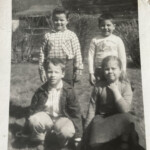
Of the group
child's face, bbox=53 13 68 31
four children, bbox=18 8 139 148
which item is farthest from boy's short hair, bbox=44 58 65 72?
child's face, bbox=53 13 68 31

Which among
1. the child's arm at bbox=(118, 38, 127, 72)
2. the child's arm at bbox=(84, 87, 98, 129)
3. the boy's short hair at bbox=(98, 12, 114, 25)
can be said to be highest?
the boy's short hair at bbox=(98, 12, 114, 25)

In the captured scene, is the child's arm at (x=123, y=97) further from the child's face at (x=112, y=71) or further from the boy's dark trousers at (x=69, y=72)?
the boy's dark trousers at (x=69, y=72)

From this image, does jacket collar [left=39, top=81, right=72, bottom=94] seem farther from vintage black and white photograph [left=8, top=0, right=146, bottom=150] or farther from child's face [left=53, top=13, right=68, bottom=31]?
child's face [left=53, top=13, right=68, bottom=31]

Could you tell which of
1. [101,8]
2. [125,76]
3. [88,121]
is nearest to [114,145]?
[88,121]

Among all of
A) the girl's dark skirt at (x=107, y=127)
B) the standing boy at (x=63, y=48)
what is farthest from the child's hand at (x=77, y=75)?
the girl's dark skirt at (x=107, y=127)

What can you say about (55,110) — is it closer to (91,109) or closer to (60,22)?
(91,109)

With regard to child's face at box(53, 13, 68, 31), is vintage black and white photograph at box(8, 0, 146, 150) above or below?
below
